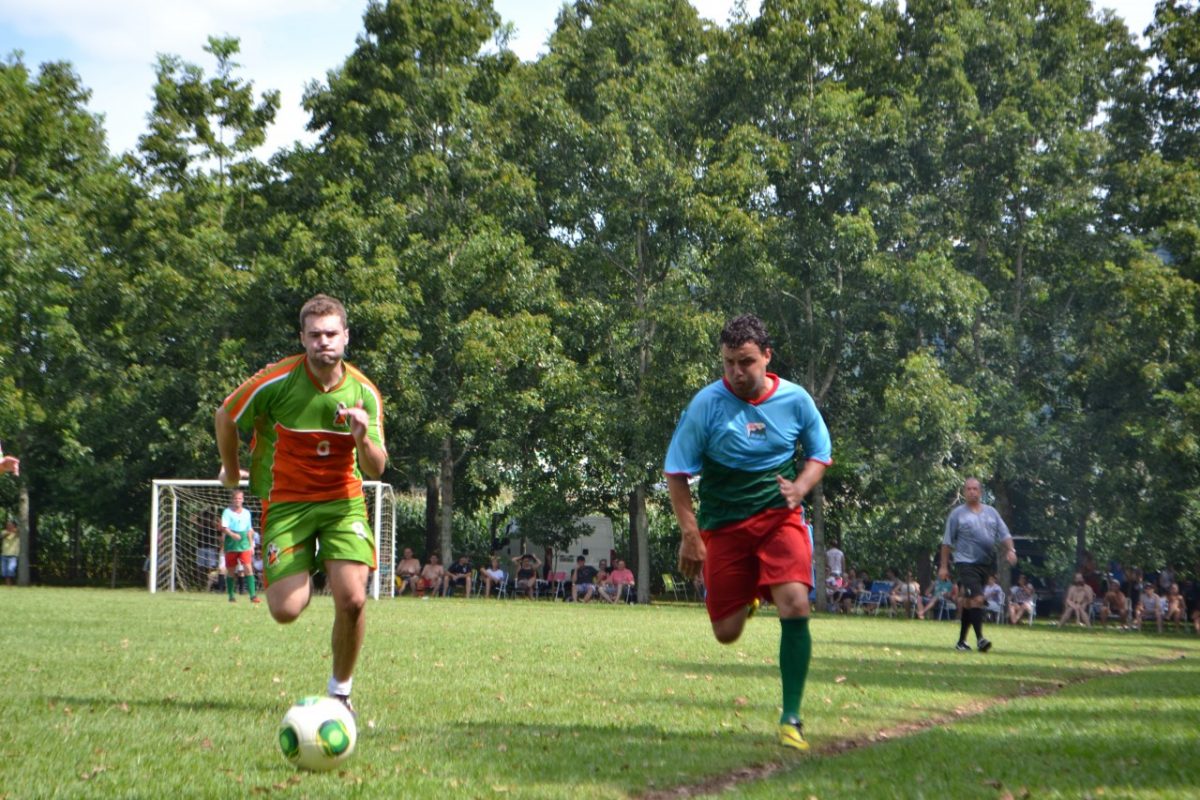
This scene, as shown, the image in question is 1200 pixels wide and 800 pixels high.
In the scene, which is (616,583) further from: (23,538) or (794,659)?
(794,659)

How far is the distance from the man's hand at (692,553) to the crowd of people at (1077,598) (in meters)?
27.7

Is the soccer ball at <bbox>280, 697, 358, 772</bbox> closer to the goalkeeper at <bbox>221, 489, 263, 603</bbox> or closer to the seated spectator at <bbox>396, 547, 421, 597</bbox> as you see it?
the goalkeeper at <bbox>221, 489, 263, 603</bbox>

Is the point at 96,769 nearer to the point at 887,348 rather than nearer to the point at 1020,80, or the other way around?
the point at 887,348

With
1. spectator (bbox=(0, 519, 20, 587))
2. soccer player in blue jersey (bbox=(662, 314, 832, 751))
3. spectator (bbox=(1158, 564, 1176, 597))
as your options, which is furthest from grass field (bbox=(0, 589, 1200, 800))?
spectator (bbox=(0, 519, 20, 587))

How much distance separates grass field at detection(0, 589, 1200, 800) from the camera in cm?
601

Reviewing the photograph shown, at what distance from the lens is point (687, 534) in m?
7.53

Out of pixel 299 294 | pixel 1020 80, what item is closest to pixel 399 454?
pixel 299 294

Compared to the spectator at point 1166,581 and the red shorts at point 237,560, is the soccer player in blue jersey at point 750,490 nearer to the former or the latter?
the red shorts at point 237,560

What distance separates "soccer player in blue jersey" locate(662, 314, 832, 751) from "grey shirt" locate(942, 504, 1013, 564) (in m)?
9.55

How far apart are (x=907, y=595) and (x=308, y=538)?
32.5 meters

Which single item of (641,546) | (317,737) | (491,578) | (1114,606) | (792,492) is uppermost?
(792,492)

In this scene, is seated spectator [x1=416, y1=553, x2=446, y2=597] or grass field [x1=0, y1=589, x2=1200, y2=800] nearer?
grass field [x1=0, y1=589, x2=1200, y2=800]

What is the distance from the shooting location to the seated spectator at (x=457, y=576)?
128ft

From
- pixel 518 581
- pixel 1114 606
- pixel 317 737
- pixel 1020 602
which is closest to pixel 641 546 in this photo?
pixel 518 581
